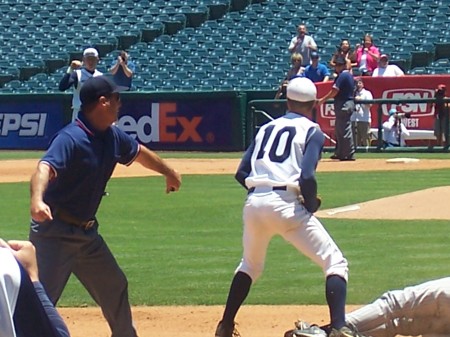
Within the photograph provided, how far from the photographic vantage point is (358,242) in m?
12.0

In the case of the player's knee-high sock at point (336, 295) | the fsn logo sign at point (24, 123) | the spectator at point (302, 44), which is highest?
the player's knee-high sock at point (336, 295)

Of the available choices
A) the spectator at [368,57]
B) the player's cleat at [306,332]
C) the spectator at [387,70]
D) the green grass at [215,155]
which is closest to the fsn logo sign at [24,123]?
the green grass at [215,155]

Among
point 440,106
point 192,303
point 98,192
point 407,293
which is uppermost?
point 98,192

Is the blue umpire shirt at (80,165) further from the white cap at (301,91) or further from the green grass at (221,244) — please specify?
the green grass at (221,244)

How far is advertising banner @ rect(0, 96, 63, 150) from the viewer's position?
27.1 m

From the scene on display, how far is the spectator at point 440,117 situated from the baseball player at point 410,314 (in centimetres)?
1623

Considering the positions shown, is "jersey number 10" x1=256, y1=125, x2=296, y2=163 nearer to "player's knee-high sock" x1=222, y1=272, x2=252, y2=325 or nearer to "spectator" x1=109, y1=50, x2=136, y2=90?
"player's knee-high sock" x1=222, y1=272, x2=252, y2=325

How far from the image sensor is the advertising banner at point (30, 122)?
27078 millimetres

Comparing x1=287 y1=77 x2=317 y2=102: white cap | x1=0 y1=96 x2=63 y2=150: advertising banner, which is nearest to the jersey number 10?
x1=287 y1=77 x2=317 y2=102: white cap

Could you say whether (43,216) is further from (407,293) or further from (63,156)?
(407,293)

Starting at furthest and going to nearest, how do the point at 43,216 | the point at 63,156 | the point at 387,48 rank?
the point at 387,48, the point at 63,156, the point at 43,216

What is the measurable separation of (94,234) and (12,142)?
2232 cm

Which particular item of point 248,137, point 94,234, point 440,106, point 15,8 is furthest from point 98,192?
point 15,8

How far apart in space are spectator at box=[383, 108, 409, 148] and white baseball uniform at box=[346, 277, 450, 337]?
55.0 ft
